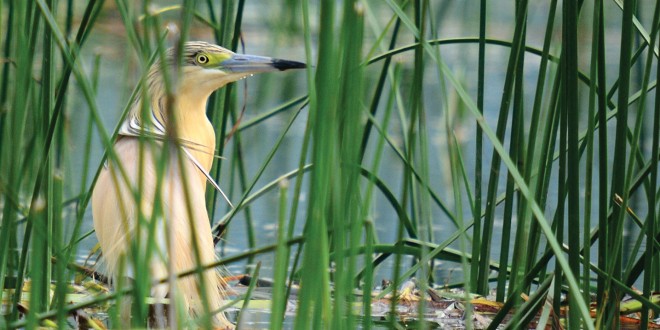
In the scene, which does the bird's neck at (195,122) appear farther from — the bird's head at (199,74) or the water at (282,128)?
the water at (282,128)

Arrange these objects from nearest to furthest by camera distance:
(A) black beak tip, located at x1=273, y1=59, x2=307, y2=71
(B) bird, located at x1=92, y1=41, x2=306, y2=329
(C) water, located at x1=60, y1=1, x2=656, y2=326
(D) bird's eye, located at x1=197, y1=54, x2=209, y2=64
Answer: (B) bird, located at x1=92, y1=41, x2=306, y2=329 < (A) black beak tip, located at x1=273, y1=59, x2=307, y2=71 < (D) bird's eye, located at x1=197, y1=54, x2=209, y2=64 < (C) water, located at x1=60, y1=1, x2=656, y2=326

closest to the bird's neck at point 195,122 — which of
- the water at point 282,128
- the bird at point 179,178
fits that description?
the bird at point 179,178

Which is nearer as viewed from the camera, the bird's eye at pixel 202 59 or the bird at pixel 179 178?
the bird at pixel 179 178

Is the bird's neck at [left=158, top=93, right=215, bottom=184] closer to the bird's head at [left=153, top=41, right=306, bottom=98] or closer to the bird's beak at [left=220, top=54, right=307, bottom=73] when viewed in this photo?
the bird's head at [left=153, top=41, right=306, bottom=98]

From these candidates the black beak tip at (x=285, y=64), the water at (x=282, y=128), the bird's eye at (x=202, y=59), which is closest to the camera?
the black beak tip at (x=285, y=64)

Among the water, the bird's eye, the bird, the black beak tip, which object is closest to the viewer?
the bird

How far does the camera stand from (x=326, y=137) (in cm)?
63

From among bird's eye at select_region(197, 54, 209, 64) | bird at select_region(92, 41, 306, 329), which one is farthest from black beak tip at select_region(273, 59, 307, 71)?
bird's eye at select_region(197, 54, 209, 64)

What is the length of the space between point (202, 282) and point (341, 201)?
0.11 meters

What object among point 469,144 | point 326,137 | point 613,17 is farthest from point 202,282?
point 613,17

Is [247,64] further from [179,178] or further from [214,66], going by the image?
[179,178]

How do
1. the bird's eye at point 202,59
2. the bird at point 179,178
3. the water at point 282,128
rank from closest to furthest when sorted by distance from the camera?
the bird at point 179,178
the bird's eye at point 202,59
the water at point 282,128

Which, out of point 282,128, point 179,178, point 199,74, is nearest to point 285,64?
point 199,74

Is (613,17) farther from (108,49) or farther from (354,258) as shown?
(354,258)
